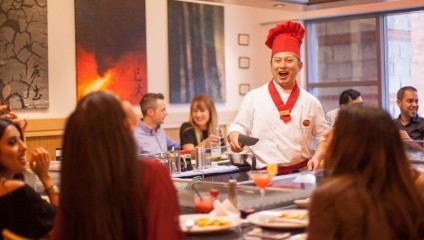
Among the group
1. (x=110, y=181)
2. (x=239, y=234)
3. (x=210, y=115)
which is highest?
(x=210, y=115)

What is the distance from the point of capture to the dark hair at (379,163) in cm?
183

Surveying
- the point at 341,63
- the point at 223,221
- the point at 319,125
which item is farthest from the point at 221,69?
the point at 223,221

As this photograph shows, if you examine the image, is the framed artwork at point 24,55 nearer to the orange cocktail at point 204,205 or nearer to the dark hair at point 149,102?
the dark hair at point 149,102

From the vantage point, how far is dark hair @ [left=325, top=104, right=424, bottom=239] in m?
1.83

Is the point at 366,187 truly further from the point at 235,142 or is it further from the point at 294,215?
the point at 235,142

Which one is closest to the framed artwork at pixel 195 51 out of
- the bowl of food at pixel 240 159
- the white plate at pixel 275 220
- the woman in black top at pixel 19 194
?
the bowl of food at pixel 240 159

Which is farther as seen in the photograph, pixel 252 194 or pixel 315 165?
pixel 315 165

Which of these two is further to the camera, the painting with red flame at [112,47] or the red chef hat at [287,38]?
the painting with red flame at [112,47]

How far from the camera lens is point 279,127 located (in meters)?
4.14

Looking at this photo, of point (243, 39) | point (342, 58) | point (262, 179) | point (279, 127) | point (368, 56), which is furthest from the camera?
point (243, 39)

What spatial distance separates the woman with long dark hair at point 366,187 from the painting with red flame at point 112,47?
510cm

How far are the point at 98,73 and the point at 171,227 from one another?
5.25 m

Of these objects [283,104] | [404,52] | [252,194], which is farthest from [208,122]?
[252,194]

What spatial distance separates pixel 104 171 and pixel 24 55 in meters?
4.77
